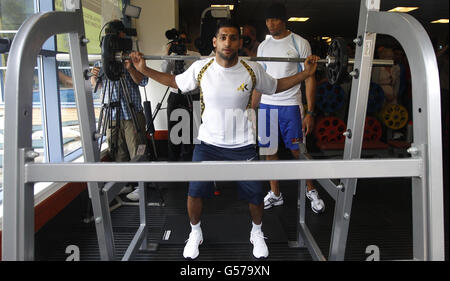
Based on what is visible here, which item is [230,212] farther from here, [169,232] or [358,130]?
[358,130]

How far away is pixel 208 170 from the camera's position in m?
0.88

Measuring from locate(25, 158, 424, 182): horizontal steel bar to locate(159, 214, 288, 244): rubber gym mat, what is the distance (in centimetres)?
143

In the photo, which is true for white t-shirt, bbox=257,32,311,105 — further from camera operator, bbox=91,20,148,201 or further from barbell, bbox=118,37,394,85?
camera operator, bbox=91,20,148,201

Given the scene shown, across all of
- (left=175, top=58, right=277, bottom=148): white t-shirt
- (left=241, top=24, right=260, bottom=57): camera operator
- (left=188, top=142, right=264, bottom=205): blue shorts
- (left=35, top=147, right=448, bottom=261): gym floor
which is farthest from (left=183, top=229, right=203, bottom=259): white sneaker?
(left=241, top=24, right=260, bottom=57): camera operator

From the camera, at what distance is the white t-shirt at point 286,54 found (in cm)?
239

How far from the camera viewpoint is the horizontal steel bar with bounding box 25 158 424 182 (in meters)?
0.88

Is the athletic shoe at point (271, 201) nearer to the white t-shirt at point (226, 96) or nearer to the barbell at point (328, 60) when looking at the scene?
the white t-shirt at point (226, 96)

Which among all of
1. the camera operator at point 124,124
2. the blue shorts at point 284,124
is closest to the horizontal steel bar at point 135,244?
the camera operator at point 124,124

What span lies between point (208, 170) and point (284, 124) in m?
1.71

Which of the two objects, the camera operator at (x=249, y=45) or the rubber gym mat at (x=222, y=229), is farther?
the camera operator at (x=249, y=45)

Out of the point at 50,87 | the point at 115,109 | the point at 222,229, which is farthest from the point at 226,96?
the point at 50,87

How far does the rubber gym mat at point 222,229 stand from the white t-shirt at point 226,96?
0.73m

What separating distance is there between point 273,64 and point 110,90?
1.21m
